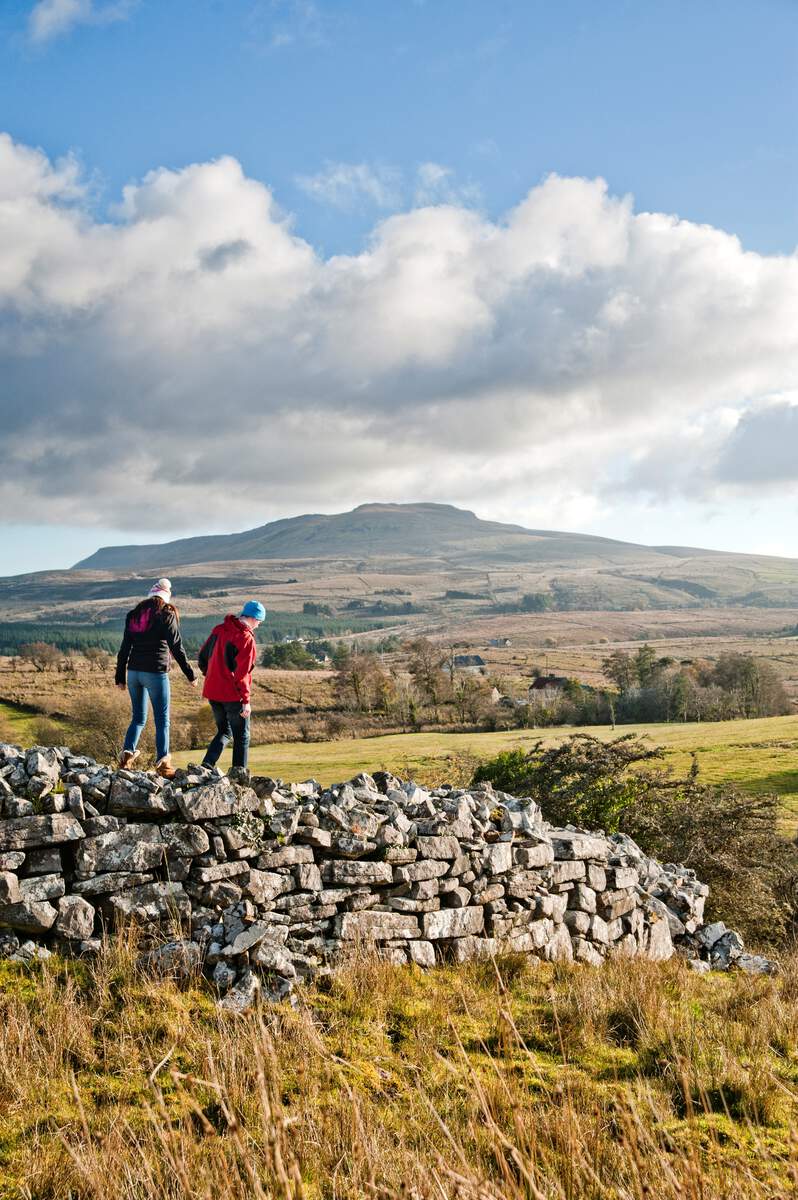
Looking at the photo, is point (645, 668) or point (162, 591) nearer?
point (162, 591)

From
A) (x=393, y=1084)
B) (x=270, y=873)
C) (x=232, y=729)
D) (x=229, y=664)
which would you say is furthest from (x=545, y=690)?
(x=393, y=1084)

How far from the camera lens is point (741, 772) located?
29.9 metres

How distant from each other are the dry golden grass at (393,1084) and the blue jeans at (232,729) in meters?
2.95

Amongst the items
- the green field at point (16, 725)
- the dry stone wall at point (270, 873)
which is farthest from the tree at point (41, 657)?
the dry stone wall at point (270, 873)

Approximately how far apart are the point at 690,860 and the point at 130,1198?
11.9 meters

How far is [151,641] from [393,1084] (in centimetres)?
563

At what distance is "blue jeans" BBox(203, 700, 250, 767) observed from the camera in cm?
940

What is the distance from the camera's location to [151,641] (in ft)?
30.8

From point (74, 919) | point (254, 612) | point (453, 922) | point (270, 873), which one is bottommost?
point (453, 922)

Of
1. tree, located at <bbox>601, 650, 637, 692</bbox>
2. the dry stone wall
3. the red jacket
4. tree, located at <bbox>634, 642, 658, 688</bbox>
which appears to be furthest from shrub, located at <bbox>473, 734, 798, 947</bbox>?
tree, located at <bbox>601, 650, 637, 692</bbox>

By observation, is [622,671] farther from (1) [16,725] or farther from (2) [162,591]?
(2) [162,591]

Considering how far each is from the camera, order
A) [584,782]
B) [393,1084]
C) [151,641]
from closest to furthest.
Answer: [393,1084] → [151,641] → [584,782]

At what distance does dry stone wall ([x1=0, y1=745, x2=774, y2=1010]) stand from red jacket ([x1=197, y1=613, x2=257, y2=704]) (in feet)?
5.34

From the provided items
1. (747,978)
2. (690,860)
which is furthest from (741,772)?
(747,978)
